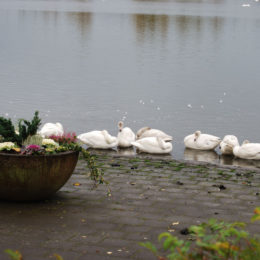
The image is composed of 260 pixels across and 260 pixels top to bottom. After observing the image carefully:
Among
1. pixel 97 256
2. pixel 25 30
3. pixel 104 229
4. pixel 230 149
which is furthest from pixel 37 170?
pixel 25 30

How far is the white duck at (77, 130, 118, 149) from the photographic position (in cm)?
1452

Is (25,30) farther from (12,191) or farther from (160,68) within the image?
(12,191)

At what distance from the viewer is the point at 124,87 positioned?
959 inches

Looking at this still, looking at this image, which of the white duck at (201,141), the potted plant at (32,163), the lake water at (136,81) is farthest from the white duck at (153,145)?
the potted plant at (32,163)

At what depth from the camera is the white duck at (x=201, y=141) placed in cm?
Answer: 1508

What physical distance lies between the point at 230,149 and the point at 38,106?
7600mm

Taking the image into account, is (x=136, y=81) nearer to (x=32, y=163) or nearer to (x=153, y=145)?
(x=153, y=145)

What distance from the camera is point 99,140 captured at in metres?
14.5

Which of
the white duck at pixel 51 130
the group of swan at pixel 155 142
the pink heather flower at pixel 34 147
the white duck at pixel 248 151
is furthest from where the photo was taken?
the white duck at pixel 51 130

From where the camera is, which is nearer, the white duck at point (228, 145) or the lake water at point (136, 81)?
the white duck at point (228, 145)

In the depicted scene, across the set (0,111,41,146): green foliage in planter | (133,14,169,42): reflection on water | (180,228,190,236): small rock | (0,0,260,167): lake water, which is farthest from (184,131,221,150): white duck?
(133,14,169,42): reflection on water

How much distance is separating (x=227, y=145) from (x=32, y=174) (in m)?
7.63

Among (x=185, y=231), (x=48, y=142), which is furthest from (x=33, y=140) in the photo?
(x=185, y=231)

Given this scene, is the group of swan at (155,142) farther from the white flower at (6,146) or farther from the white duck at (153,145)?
the white flower at (6,146)
